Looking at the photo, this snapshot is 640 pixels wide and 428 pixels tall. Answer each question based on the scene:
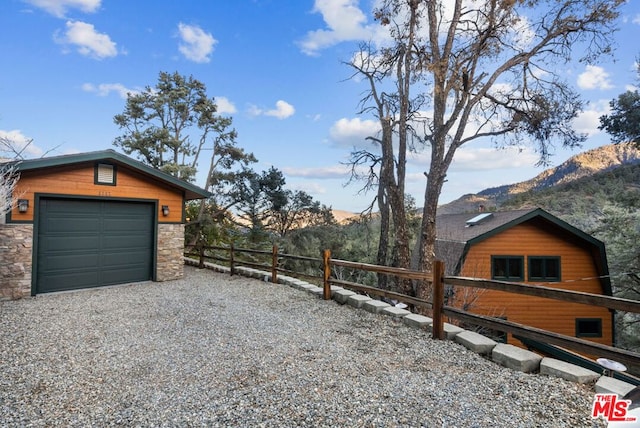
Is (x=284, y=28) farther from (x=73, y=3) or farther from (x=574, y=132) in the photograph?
(x=574, y=132)

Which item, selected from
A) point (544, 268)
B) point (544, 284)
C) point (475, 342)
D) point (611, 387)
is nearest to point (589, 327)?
point (544, 284)

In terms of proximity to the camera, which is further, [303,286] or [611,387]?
[303,286]

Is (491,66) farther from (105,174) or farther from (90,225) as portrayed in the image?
(90,225)

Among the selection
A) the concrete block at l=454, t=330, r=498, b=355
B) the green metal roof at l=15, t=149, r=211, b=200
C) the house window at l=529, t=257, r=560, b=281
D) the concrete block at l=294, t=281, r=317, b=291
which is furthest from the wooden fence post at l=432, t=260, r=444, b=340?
the house window at l=529, t=257, r=560, b=281

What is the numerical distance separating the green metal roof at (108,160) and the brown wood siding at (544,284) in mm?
8963

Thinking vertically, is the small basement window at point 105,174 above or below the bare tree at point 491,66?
below

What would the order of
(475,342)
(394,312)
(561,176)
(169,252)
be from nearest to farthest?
1. (475,342)
2. (394,312)
3. (169,252)
4. (561,176)

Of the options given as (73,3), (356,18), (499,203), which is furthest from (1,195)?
(499,203)

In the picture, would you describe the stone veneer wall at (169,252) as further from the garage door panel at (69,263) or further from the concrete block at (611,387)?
the concrete block at (611,387)

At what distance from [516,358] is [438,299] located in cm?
110

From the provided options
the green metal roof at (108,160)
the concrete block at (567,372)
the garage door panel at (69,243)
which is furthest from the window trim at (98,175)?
the concrete block at (567,372)

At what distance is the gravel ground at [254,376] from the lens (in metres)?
2.45

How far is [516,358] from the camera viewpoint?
3.30m

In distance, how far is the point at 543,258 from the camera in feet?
37.1
